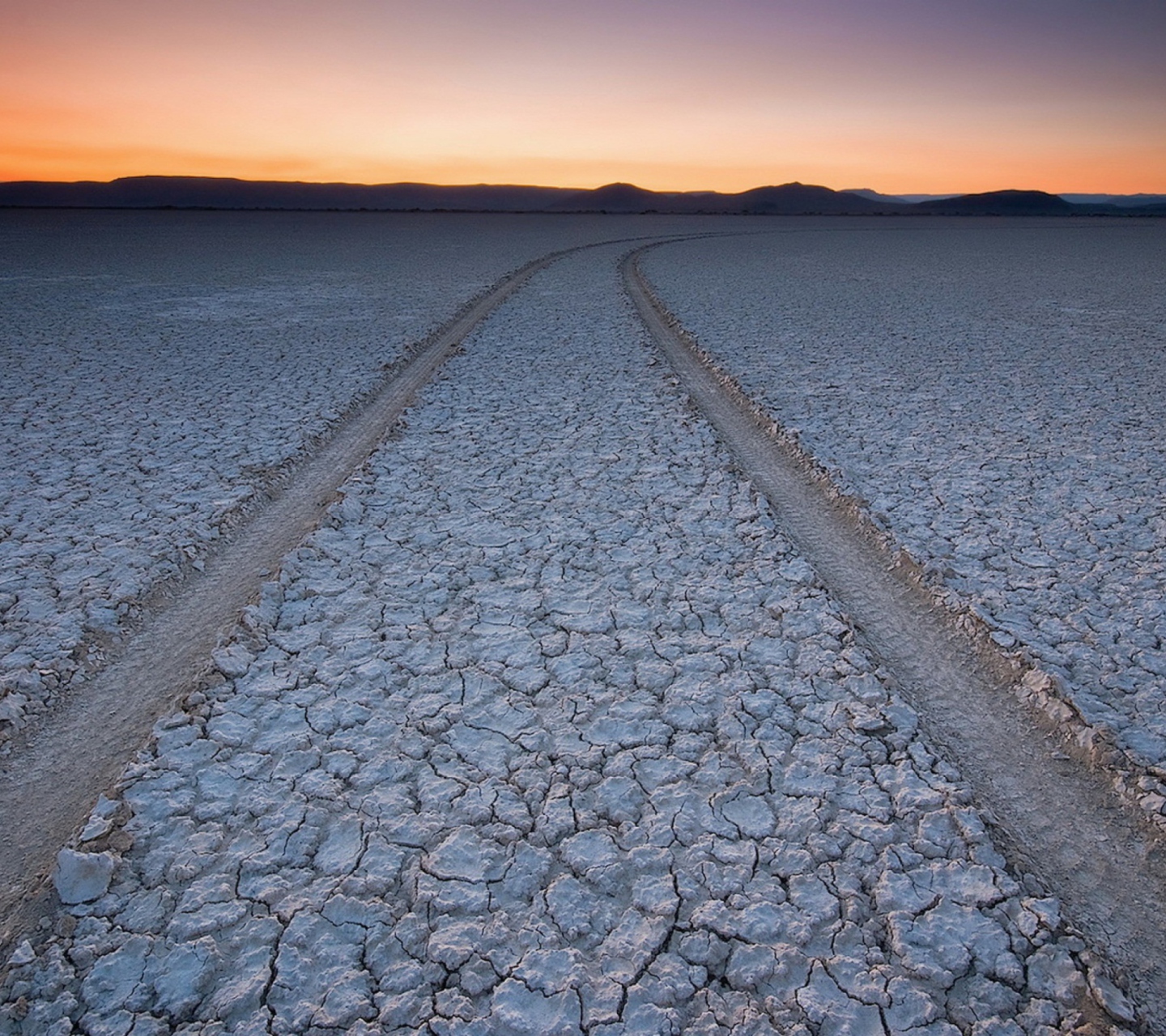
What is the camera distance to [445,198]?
97812mm

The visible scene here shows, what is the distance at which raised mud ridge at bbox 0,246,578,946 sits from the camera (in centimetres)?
207

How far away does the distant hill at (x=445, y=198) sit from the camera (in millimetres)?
83000

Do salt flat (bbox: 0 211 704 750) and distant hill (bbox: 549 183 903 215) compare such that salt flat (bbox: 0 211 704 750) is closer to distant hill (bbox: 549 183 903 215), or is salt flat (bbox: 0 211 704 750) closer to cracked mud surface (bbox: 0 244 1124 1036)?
cracked mud surface (bbox: 0 244 1124 1036)

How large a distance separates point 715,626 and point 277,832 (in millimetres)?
1788

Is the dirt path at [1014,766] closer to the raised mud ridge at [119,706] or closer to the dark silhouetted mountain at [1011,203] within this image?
the raised mud ridge at [119,706]

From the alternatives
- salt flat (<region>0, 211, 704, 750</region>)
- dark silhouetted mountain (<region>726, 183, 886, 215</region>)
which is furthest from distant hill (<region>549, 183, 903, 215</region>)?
A: salt flat (<region>0, 211, 704, 750</region>)

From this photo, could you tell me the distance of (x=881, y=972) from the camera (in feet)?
5.67

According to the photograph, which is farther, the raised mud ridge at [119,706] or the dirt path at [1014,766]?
the raised mud ridge at [119,706]

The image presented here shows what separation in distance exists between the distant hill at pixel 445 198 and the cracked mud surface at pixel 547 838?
80555 mm

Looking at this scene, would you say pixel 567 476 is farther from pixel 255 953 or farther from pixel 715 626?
pixel 255 953

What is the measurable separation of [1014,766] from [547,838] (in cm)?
152

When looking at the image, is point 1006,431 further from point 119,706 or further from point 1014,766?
point 119,706

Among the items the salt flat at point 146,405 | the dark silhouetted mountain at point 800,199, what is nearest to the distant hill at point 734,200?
the dark silhouetted mountain at point 800,199

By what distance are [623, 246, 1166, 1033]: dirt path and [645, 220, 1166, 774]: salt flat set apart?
200 mm
